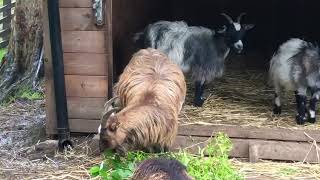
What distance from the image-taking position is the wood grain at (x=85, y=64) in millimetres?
7152

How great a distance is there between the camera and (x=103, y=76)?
7.19 metres

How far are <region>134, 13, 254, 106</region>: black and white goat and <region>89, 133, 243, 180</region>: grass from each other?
2.19 m

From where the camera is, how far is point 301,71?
23.6ft

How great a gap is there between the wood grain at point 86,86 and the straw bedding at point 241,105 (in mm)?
998

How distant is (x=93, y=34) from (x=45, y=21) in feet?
1.84

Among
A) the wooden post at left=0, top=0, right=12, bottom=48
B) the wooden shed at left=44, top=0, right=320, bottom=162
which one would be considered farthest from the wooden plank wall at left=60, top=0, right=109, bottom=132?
the wooden post at left=0, top=0, right=12, bottom=48

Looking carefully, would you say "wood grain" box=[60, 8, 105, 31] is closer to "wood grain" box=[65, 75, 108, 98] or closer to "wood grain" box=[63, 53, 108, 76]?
"wood grain" box=[63, 53, 108, 76]

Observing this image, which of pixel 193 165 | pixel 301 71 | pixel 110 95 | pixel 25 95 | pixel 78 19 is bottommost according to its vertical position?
pixel 25 95

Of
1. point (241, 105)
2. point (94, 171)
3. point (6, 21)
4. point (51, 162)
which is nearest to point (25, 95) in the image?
point (51, 162)

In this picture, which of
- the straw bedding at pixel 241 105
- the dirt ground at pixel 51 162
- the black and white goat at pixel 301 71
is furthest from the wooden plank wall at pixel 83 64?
the black and white goat at pixel 301 71

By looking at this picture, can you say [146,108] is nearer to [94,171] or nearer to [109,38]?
[94,171]

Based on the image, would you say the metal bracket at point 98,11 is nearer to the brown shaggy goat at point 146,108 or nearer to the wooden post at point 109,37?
the wooden post at point 109,37

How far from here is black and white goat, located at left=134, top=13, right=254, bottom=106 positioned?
327 inches

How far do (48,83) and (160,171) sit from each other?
3.81 meters
